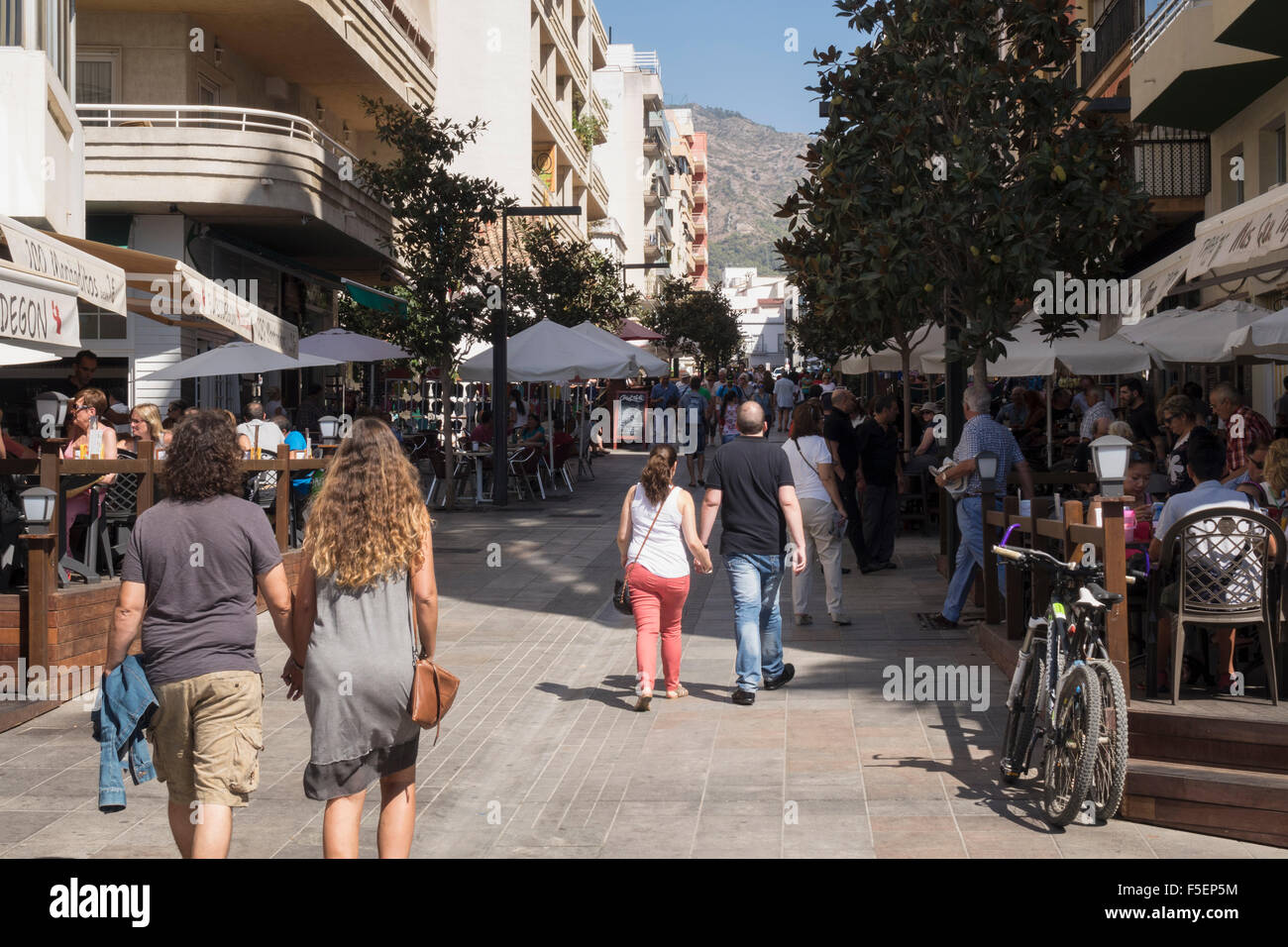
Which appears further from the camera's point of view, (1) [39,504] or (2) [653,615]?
(2) [653,615]

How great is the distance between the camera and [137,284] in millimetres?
11969

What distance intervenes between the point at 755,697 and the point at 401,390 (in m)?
29.2

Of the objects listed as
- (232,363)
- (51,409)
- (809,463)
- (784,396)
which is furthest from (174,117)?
(784,396)

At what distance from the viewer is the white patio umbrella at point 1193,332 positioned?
14492 mm

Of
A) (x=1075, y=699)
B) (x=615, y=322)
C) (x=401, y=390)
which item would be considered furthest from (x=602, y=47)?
(x=1075, y=699)

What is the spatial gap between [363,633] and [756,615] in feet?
14.1

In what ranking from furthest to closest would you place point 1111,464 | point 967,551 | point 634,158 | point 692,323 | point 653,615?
point 634,158 → point 692,323 → point 967,551 → point 653,615 → point 1111,464

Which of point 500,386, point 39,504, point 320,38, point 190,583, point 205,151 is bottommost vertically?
point 190,583

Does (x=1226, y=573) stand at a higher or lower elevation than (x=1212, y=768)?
higher

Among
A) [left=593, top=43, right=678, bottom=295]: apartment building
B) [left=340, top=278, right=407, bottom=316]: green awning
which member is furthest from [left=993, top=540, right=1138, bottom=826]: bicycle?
[left=593, top=43, right=678, bottom=295]: apartment building

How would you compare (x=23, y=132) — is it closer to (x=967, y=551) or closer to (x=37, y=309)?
(x=37, y=309)

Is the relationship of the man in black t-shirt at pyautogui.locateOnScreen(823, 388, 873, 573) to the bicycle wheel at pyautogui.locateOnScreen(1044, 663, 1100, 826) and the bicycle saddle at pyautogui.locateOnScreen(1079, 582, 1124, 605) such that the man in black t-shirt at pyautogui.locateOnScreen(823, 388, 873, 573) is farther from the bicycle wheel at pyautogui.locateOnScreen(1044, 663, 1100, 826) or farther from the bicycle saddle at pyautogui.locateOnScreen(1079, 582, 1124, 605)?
the bicycle wheel at pyautogui.locateOnScreen(1044, 663, 1100, 826)

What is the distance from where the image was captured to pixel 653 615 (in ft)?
27.6

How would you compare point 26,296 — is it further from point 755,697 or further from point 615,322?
point 615,322
